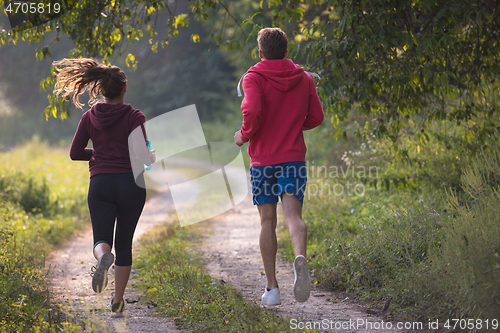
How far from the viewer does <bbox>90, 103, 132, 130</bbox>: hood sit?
343 cm

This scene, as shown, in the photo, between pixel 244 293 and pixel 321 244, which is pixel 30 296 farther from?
pixel 321 244

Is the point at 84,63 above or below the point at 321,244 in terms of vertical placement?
above

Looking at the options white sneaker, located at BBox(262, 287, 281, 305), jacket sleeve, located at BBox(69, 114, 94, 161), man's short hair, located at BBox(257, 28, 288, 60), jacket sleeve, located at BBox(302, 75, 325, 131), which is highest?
man's short hair, located at BBox(257, 28, 288, 60)

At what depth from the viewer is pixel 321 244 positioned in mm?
5609

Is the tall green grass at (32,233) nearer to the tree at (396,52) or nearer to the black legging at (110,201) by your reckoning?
the black legging at (110,201)

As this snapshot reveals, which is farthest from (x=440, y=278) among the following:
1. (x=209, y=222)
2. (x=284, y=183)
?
(x=209, y=222)

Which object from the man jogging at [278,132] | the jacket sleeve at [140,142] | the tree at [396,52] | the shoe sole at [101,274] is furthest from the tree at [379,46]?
the shoe sole at [101,274]

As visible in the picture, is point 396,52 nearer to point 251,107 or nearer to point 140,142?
point 251,107

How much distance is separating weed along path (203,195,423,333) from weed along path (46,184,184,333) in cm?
96

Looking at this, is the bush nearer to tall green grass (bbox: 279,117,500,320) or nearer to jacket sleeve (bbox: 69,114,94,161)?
tall green grass (bbox: 279,117,500,320)

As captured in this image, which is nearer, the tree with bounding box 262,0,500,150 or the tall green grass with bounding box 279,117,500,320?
the tall green grass with bounding box 279,117,500,320

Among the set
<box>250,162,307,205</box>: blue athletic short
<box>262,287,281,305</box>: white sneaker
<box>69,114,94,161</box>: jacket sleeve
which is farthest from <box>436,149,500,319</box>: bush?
<box>69,114,94,161</box>: jacket sleeve

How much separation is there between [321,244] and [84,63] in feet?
11.4

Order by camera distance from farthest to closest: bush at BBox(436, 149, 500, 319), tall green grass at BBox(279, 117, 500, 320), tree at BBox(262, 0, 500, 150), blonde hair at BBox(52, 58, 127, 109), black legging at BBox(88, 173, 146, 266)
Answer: tree at BBox(262, 0, 500, 150) → blonde hair at BBox(52, 58, 127, 109) → black legging at BBox(88, 173, 146, 266) → tall green grass at BBox(279, 117, 500, 320) → bush at BBox(436, 149, 500, 319)
